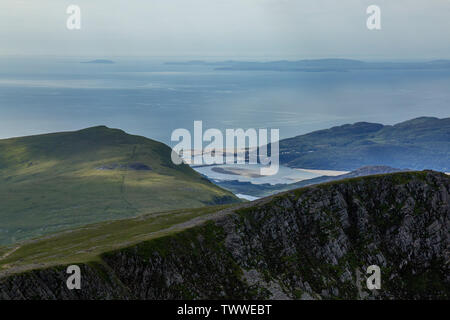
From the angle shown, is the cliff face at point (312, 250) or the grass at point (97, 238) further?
the grass at point (97, 238)

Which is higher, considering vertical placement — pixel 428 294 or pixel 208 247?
pixel 208 247

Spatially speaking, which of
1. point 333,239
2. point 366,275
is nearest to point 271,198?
point 333,239

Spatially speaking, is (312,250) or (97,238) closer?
(312,250)

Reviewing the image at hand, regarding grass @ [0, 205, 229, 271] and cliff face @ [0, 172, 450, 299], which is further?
grass @ [0, 205, 229, 271]
